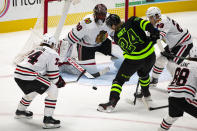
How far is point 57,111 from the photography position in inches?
203

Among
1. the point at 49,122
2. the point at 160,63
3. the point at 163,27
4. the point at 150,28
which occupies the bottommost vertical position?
the point at 49,122

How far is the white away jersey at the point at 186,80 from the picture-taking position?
4.07 m

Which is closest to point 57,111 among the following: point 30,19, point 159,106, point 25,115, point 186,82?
point 25,115

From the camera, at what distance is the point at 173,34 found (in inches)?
226

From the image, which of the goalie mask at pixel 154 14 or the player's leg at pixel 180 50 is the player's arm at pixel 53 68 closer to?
the goalie mask at pixel 154 14

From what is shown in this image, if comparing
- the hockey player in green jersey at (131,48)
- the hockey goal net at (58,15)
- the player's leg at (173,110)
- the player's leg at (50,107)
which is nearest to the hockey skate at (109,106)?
the hockey player in green jersey at (131,48)

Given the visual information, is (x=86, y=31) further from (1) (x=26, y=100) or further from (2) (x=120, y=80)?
(1) (x=26, y=100)

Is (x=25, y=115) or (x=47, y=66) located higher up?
(x=47, y=66)

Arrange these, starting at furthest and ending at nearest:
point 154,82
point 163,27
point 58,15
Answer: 1. point 58,15
2. point 154,82
3. point 163,27

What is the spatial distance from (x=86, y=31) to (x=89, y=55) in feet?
1.32

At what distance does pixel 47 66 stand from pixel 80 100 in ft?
3.75

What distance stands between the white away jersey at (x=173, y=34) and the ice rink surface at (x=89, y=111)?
641mm

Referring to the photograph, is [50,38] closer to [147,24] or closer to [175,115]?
[147,24]

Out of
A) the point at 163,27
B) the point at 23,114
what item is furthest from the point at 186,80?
the point at 23,114
